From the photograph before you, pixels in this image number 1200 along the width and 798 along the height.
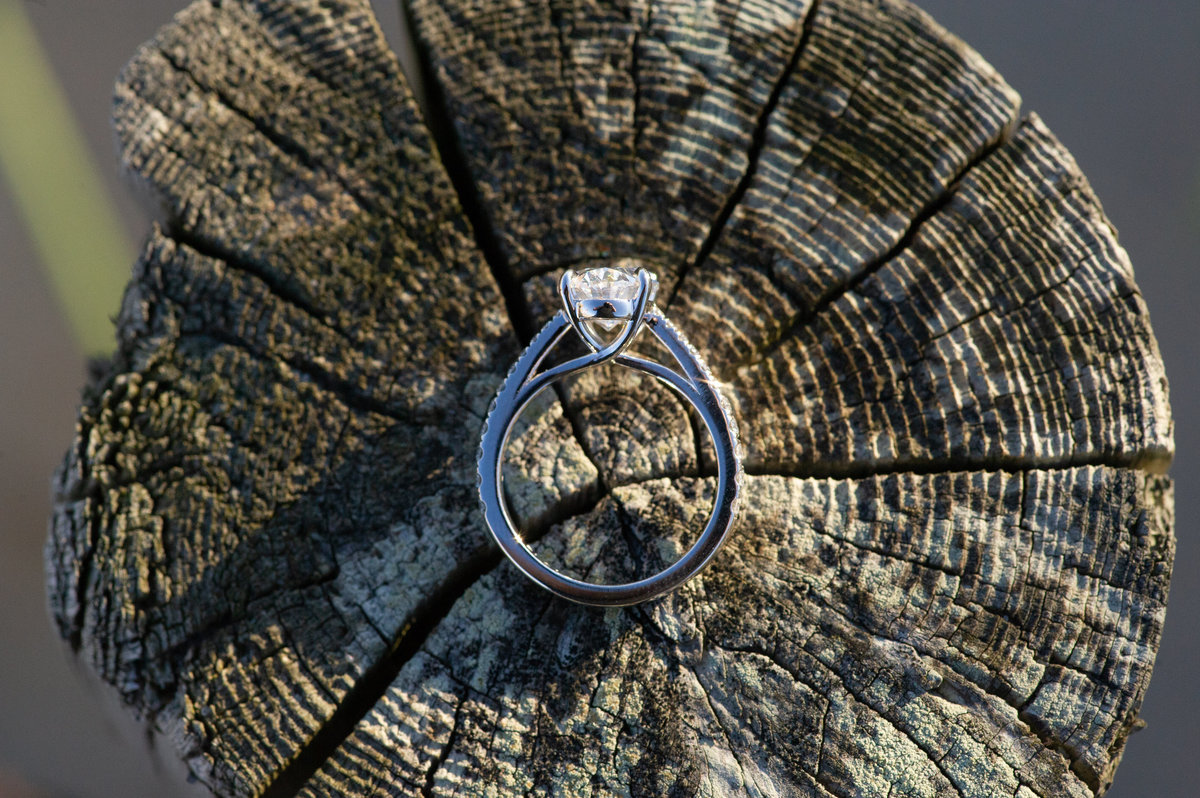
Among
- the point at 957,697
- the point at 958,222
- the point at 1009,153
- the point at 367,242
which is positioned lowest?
the point at 957,697

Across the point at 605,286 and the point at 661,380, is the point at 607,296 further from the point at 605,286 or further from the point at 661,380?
the point at 661,380

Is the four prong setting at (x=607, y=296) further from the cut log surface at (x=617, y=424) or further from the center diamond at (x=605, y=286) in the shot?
the cut log surface at (x=617, y=424)

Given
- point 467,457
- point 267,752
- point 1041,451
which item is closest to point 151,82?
point 467,457

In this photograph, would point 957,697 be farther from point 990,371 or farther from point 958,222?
point 958,222

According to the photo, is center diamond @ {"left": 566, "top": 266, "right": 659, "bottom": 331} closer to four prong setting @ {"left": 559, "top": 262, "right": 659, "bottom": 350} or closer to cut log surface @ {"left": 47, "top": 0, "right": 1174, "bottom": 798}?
four prong setting @ {"left": 559, "top": 262, "right": 659, "bottom": 350}

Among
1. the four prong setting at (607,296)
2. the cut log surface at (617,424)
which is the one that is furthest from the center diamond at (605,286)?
the cut log surface at (617,424)

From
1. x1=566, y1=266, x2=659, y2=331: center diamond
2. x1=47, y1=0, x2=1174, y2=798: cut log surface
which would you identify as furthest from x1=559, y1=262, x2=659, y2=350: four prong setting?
x1=47, y1=0, x2=1174, y2=798: cut log surface
